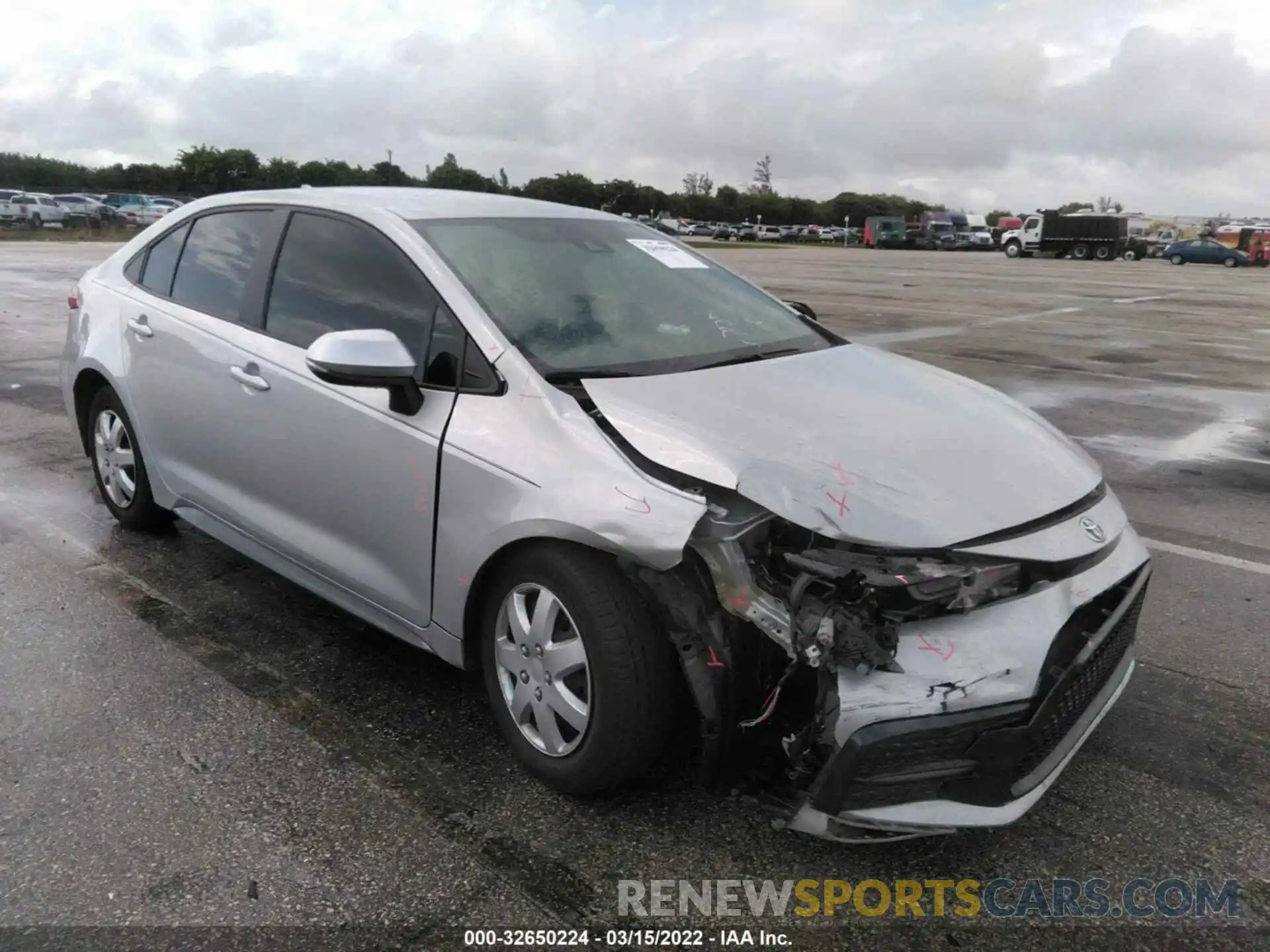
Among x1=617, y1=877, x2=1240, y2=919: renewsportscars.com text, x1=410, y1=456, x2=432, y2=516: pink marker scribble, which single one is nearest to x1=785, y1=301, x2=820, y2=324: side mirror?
x1=410, y1=456, x2=432, y2=516: pink marker scribble

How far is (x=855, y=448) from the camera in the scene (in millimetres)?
2576

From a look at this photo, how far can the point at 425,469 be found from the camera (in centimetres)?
282

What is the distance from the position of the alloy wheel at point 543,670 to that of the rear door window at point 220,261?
1.78m

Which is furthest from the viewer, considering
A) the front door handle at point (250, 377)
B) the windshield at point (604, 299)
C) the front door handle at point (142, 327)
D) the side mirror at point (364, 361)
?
the front door handle at point (142, 327)

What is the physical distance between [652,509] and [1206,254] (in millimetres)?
53832

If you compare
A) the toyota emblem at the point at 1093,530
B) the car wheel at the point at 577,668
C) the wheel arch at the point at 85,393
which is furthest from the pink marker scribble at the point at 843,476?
the wheel arch at the point at 85,393

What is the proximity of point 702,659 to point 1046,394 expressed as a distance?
24.9 ft

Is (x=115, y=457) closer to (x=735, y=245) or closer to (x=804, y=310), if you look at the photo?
(x=804, y=310)

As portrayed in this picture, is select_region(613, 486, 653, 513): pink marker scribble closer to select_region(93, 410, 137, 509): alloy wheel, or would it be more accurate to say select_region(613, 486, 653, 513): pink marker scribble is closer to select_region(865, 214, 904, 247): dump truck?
select_region(93, 410, 137, 509): alloy wheel

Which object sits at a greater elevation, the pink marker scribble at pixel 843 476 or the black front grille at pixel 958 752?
the pink marker scribble at pixel 843 476

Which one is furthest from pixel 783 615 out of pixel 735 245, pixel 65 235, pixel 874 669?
pixel 735 245

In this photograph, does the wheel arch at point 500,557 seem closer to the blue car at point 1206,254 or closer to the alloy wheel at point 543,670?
the alloy wheel at point 543,670

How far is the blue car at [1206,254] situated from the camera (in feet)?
153

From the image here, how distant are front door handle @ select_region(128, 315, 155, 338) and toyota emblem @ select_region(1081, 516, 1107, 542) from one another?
3.50 metres
